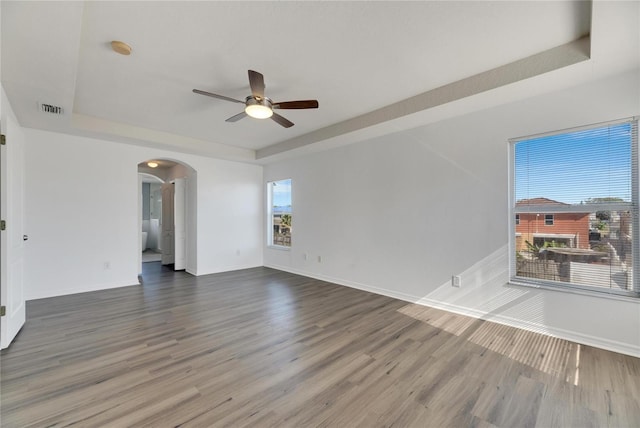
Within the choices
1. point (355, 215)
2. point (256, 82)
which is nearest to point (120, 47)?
point (256, 82)

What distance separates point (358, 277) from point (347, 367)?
8.14 ft

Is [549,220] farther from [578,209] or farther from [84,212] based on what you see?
[84,212]

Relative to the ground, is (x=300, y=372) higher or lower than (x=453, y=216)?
lower

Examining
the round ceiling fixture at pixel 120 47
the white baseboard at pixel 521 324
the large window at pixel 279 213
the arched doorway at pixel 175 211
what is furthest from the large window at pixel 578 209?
the arched doorway at pixel 175 211

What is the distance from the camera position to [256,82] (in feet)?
8.10

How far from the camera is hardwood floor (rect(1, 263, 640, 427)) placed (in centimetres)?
172

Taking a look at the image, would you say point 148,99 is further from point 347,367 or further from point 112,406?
point 347,367

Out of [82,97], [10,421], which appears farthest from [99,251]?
[10,421]

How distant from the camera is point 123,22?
6.75 feet

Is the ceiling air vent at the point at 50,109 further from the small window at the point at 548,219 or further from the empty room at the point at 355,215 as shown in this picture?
the small window at the point at 548,219

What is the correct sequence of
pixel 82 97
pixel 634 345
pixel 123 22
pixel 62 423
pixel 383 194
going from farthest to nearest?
pixel 383 194 < pixel 82 97 < pixel 634 345 < pixel 123 22 < pixel 62 423

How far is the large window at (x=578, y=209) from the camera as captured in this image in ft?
8.26

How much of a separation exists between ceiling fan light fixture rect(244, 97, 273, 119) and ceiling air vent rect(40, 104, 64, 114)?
2404 millimetres

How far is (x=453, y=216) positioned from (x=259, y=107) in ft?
9.14
